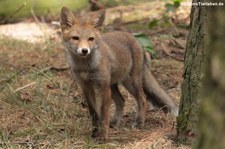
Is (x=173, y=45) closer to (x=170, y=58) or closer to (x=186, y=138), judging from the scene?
(x=170, y=58)

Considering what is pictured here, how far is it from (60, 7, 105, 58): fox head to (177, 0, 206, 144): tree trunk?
129 centimetres

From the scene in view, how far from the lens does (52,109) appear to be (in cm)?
650

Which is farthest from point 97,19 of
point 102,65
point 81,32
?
point 102,65

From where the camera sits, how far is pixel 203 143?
281cm

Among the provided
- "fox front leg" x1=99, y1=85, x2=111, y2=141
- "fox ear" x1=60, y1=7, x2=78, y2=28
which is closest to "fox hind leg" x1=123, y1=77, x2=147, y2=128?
"fox front leg" x1=99, y1=85, x2=111, y2=141

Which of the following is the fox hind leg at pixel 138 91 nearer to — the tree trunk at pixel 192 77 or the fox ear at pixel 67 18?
the fox ear at pixel 67 18

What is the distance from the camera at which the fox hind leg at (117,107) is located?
21.9 ft

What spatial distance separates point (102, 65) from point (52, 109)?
0.98 m

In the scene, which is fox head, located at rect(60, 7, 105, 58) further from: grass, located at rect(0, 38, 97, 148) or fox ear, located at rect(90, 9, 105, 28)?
grass, located at rect(0, 38, 97, 148)

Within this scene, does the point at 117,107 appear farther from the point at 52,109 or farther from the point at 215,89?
the point at 215,89

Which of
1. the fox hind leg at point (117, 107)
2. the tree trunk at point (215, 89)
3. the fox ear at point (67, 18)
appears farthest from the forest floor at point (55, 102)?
the tree trunk at point (215, 89)

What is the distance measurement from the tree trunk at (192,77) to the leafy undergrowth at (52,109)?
246 mm

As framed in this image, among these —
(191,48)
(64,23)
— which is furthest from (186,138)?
(64,23)

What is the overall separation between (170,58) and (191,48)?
407 cm
